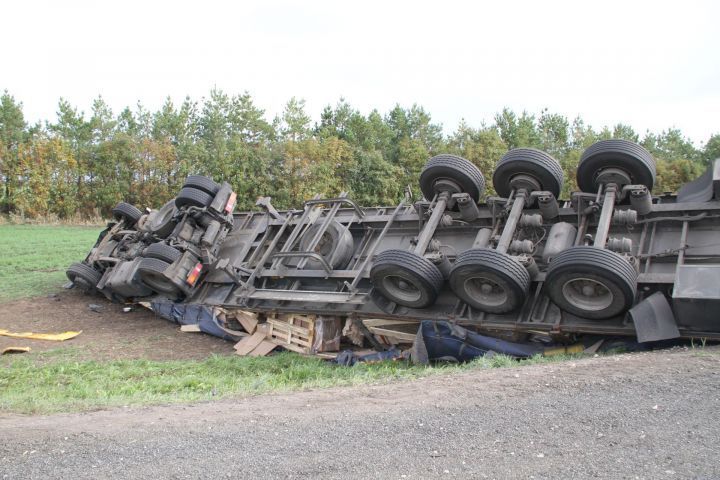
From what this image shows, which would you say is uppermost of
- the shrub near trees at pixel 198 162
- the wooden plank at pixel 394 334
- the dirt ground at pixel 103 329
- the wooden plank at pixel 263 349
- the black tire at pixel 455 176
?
the shrub near trees at pixel 198 162

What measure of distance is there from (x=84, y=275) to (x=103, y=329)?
4.90 ft

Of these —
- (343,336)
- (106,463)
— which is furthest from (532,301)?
(106,463)

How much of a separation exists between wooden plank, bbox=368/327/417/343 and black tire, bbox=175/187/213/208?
3525 millimetres

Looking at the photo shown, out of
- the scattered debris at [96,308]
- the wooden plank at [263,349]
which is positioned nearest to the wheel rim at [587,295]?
the wooden plank at [263,349]

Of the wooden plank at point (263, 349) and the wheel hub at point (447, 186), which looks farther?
the wooden plank at point (263, 349)

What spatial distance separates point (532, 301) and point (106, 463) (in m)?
4.21

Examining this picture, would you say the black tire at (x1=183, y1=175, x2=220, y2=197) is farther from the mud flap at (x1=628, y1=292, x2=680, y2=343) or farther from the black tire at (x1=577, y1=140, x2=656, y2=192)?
the mud flap at (x1=628, y1=292, x2=680, y2=343)

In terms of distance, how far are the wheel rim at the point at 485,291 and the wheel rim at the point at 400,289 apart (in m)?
0.58

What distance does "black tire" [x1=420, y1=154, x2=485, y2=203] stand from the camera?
7.23 meters

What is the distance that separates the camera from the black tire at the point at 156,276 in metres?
8.54

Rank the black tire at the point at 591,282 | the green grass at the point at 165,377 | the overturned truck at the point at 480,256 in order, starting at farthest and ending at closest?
the overturned truck at the point at 480,256, the black tire at the point at 591,282, the green grass at the point at 165,377

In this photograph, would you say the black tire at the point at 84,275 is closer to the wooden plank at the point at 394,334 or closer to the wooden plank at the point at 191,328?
the wooden plank at the point at 191,328

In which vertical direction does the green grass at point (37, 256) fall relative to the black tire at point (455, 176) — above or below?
below

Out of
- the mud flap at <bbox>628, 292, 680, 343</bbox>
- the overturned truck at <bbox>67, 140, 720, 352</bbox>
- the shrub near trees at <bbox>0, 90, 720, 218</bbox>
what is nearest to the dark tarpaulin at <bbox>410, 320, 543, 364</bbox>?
the overturned truck at <bbox>67, 140, 720, 352</bbox>
